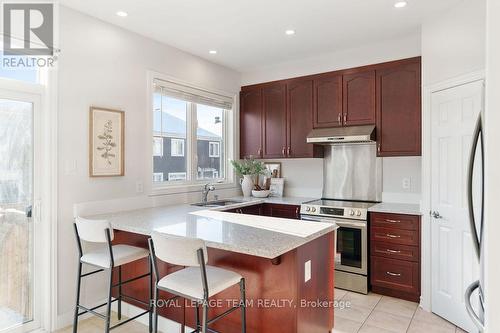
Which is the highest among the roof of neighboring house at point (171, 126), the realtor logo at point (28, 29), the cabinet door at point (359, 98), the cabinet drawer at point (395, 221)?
the realtor logo at point (28, 29)

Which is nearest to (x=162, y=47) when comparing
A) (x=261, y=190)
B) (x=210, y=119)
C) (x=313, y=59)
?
(x=210, y=119)

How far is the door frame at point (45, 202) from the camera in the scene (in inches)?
105

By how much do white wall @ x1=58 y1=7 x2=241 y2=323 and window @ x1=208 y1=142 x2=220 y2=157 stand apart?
1045 millimetres

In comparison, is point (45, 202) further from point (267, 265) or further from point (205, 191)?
point (267, 265)

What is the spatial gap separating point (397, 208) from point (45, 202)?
3.31m

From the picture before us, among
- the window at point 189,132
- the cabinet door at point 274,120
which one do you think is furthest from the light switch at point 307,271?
the cabinet door at point 274,120

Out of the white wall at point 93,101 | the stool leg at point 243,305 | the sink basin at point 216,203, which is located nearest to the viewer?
the stool leg at point 243,305

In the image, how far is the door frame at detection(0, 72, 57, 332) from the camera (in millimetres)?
2676

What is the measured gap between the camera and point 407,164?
377 cm

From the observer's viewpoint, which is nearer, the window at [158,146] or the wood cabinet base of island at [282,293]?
the wood cabinet base of island at [282,293]

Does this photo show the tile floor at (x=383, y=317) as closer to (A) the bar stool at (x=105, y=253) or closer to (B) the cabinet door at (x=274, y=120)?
(A) the bar stool at (x=105, y=253)

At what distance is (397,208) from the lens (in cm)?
337

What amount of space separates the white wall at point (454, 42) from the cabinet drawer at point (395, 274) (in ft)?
5.94

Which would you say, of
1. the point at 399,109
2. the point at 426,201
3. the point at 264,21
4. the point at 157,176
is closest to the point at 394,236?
the point at 426,201
